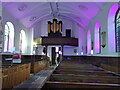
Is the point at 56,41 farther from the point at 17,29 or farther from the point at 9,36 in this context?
the point at 9,36

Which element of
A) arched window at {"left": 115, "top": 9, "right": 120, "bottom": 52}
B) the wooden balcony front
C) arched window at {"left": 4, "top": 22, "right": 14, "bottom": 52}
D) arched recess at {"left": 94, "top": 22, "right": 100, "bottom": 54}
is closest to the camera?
arched window at {"left": 115, "top": 9, "right": 120, "bottom": 52}

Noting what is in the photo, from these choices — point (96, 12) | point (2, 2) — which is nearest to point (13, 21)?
point (2, 2)

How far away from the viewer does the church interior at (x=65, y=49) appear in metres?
2.52

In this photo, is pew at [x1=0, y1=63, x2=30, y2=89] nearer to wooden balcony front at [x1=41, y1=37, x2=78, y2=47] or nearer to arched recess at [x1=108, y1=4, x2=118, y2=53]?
arched recess at [x1=108, y1=4, x2=118, y2=53]

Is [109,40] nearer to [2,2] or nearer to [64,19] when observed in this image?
[2,2]

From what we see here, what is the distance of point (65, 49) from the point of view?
17266 millimetres

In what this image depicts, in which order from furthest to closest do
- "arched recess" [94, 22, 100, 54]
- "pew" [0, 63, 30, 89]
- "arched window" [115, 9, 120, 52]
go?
"arched recess" [94, 22, 100, 54] < "arched window" [115, 9, 120, 52] < "pew" [0, 63, 30, 89]

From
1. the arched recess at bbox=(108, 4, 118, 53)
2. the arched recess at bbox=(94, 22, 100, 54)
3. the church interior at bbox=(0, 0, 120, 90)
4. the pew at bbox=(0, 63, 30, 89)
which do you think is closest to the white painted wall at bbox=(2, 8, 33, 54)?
the church interior at bbox=(0, 0, 120, 90)

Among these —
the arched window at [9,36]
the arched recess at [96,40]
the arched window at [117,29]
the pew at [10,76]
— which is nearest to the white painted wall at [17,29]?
the arched window at [9,36]

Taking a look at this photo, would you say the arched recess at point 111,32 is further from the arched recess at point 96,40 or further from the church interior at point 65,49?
the arched recess at point 96,40

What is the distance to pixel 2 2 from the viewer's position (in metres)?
8.37

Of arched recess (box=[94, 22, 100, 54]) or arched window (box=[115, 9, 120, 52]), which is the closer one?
arched window (box=[115, 9, 120, 52])

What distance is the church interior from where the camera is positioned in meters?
2.52

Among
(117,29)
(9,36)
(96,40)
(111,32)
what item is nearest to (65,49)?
(96,40)
